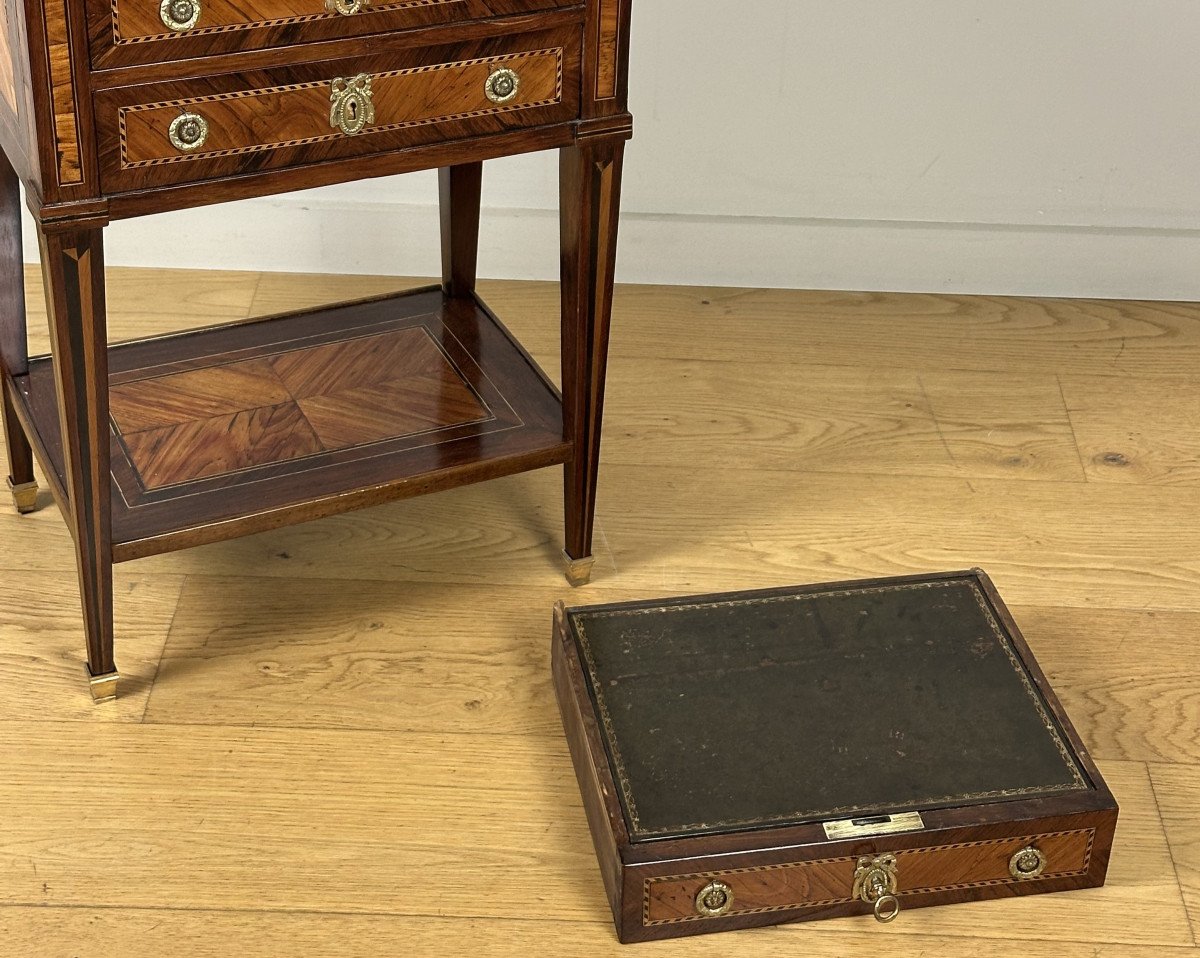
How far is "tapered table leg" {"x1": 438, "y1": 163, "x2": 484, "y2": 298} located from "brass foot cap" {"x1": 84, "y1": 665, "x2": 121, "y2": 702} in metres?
0.59

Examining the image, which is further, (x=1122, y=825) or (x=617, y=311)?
(x=617, y=311)

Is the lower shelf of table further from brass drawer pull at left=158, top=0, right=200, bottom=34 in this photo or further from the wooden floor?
brass drawer pull at left=158, top=0, right=200, bottom=34

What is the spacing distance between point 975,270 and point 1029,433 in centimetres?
37

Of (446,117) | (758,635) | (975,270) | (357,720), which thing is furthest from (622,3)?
(975,270)

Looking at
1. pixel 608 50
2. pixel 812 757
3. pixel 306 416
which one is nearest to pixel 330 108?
pixel 608 50

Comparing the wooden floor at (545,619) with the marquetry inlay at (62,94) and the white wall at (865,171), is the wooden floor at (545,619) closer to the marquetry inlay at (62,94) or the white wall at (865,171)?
the white wall at (865,171)

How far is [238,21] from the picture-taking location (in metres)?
1.26

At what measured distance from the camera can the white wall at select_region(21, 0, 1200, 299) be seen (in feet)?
6.84

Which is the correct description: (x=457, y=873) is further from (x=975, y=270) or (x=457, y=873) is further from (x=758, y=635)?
(x=975, y=270)

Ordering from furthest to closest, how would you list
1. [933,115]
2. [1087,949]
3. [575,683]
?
1. [933,115]
2. [575,683]
3. [1087,949]

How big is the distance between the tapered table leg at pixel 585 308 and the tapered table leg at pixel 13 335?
0.53m

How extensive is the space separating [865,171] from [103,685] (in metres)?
→ 1.22

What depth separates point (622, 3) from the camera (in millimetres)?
1392

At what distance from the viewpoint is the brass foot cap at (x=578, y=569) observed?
67.4 inches
